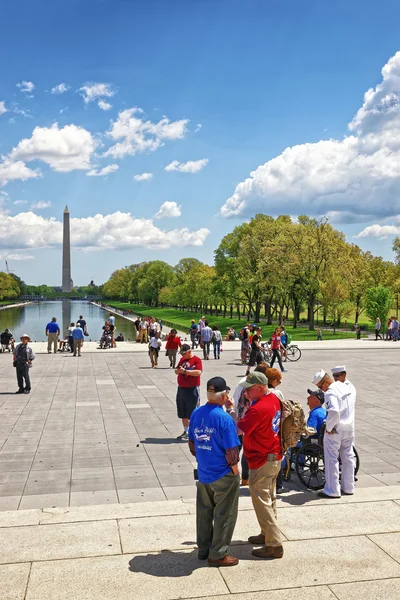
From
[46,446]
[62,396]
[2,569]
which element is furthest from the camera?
[62,396]

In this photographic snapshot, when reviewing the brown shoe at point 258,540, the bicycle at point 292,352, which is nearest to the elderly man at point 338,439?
the brown shoe at point 258,540

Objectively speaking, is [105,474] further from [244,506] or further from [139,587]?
[139,587]

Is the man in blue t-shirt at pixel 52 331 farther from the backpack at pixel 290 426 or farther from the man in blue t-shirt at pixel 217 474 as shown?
the man in blue t-shirt at pixel 217 474

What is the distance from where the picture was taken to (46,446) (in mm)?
10516

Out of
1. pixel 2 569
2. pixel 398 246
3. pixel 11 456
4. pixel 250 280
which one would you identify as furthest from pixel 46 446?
pixel 398 246

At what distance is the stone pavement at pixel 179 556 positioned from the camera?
15.9 ft

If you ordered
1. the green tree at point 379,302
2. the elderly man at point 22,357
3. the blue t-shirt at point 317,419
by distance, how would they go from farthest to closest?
the green tree at point 379,302, the elderly man at point 22,357, the blue t-shirt at point 317,419

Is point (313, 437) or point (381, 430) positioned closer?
point (313, 437)

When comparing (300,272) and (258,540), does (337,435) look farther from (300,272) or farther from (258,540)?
(300,272)

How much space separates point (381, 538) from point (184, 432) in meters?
5.67

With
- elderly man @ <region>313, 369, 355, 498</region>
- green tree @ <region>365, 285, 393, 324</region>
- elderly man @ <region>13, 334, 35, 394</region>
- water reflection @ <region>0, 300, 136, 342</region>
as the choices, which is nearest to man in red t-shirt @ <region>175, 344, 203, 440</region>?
elderly man @ <region>313, 369, 355, 498</region>

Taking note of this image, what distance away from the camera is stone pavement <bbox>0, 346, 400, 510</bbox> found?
323 inches

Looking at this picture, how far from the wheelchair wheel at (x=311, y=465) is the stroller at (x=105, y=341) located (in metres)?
23.4

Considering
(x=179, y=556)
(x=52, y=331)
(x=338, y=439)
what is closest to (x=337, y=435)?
(x=338, y=439)
